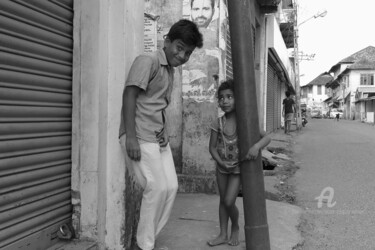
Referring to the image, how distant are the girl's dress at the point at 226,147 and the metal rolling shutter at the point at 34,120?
133cm

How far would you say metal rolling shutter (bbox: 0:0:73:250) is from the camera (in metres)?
2.58

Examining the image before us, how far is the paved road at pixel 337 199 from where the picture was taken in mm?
4265

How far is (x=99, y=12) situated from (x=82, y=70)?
482 millimetres

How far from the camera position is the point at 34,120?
282 cm

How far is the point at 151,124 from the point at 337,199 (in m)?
3.96

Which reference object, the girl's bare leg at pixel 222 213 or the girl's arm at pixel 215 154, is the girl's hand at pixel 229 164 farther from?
the girl's bare leg at pixel 222 213

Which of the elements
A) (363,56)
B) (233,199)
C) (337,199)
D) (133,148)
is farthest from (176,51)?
(363,56)

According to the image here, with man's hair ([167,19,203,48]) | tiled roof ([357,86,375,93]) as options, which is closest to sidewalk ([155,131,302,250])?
man's hair ([167,19,203,48])

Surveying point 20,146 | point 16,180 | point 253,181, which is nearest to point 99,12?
point 20,146

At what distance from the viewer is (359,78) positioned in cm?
5669

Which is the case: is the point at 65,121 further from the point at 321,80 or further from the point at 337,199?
the point at 321,80

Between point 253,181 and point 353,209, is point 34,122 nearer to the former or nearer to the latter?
point 253,181

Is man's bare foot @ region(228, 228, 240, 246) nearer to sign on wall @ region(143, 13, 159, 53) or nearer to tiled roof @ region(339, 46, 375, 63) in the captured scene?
sign on wall @ region(143, 13, 159, 53)

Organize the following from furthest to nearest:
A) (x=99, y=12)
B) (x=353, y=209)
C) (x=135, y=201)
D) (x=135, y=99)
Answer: (x=353, y=209) → (x=135, y=201) → (x=99, y=12) → (x=135, y=99)
